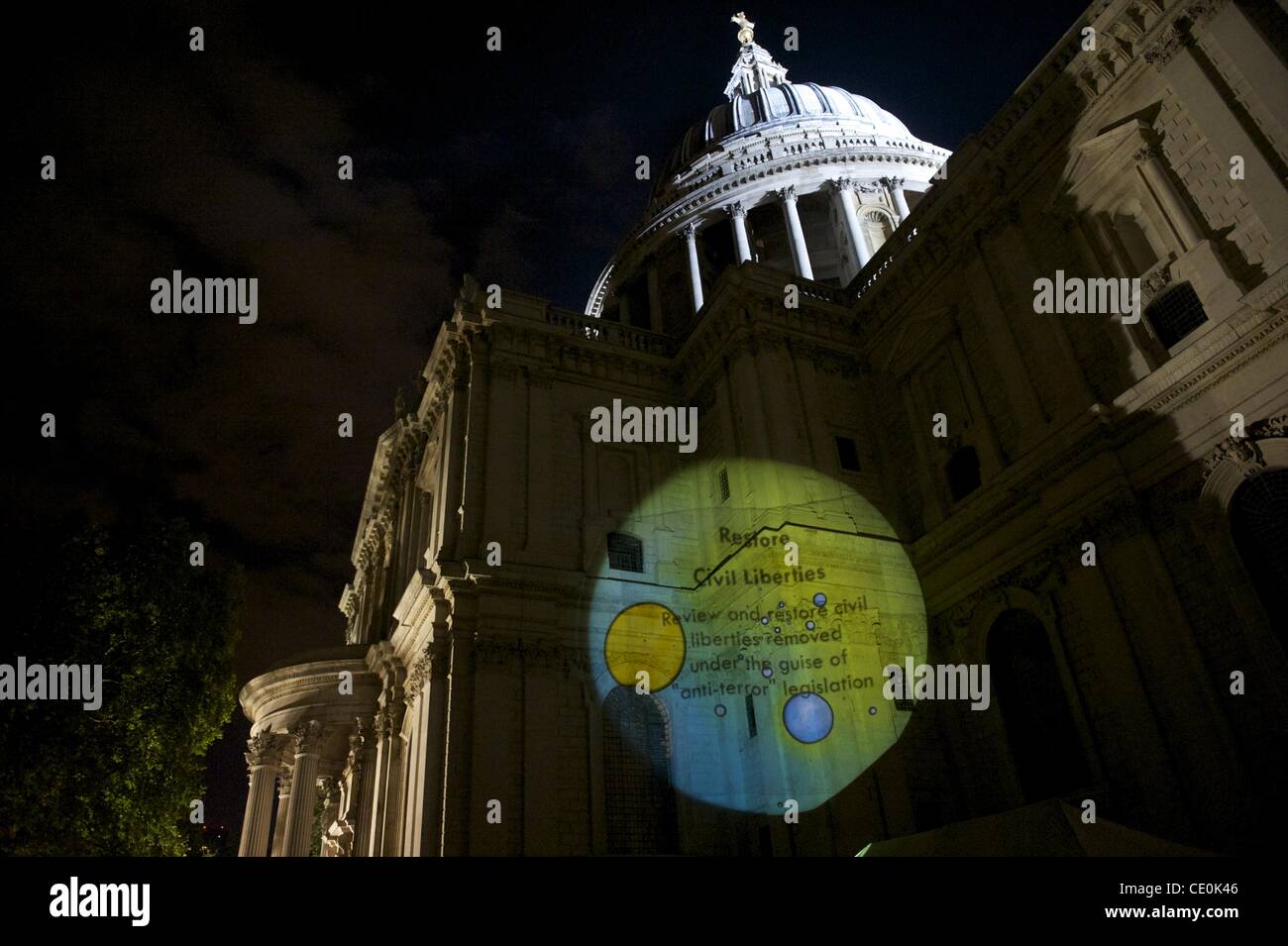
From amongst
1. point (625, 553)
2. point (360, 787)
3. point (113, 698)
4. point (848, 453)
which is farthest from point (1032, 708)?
point (113, 698)

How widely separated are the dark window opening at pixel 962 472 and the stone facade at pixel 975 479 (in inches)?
3.3

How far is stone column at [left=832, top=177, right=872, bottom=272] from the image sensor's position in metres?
35.0

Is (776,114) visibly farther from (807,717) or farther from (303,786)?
(303,786)

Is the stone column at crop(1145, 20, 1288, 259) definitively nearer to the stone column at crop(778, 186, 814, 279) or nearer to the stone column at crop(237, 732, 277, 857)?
the stone column at crop(778, 186, 814, 279)

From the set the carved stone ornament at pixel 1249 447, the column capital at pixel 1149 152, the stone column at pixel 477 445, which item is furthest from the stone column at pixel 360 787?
the column capital at pixel 1149 152

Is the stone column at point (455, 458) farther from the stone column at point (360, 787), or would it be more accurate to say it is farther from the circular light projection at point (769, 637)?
the stone column at point (360, 787)

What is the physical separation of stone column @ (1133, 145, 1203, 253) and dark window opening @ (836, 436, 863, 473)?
9327 millimetres

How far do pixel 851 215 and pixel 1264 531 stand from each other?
85.1ft

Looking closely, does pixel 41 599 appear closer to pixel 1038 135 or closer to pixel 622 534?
pixel 622 534

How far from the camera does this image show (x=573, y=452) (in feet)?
79.5

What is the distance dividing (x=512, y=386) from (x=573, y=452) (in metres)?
2.73

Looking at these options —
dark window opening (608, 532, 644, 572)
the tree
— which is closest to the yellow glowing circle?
dark window opening (608, 532, 644, 572)
